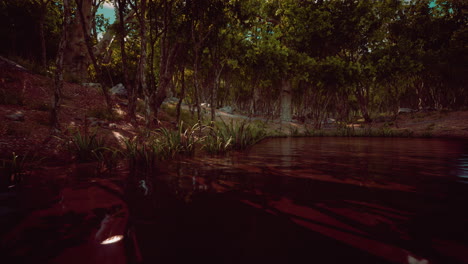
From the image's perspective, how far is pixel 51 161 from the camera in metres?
3.83

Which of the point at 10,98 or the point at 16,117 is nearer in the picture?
the point at 16,117

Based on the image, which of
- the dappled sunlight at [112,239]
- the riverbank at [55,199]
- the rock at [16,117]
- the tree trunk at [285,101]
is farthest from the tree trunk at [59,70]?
the tree trunk at [285,101]

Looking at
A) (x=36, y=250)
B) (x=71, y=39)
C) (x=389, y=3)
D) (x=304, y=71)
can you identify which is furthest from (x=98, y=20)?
(x=389, y=3)

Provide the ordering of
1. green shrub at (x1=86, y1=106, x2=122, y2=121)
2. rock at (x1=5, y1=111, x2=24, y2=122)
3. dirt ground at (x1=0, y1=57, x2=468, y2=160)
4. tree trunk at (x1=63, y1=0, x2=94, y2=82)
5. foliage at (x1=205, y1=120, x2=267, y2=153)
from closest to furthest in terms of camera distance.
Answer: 1. dirt ground at (x1=0, y1=57, x2=468, y2=160)
2. rock at (x1=5, y1=111, x2=24, y2=122)
3. foliage at (x1=205, y1=120, x2=267, y2=153)
4. green shrub at (x1=86, y1=106, x2=122, y2=121)
5. tree trunk at (x1=63, y1=0, x2=94, y2=82)

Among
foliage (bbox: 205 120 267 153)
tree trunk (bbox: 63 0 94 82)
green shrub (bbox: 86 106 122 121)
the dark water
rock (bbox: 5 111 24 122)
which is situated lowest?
the dark water

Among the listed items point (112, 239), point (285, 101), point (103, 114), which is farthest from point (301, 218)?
point (285, 101)

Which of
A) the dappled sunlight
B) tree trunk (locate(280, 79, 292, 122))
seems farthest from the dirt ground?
tree trunk (locate(280, 79, 292, 122))

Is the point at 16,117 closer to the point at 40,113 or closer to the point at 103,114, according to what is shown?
the point at 40,113

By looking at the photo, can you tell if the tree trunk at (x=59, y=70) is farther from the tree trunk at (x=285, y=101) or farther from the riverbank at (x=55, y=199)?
the tree trunk at (x=285, y=101)

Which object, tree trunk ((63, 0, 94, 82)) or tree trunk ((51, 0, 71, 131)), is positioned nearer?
tree trunk ((51, 0, 71, 131))

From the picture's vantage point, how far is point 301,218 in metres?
1.70

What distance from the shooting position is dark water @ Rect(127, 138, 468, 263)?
1.25 m

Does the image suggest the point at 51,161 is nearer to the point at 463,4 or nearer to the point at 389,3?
the point at 389,3

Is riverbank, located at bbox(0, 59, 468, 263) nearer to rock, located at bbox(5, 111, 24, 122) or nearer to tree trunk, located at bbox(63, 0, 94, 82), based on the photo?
rock, located at bbox(5, 111, 24, 122)
